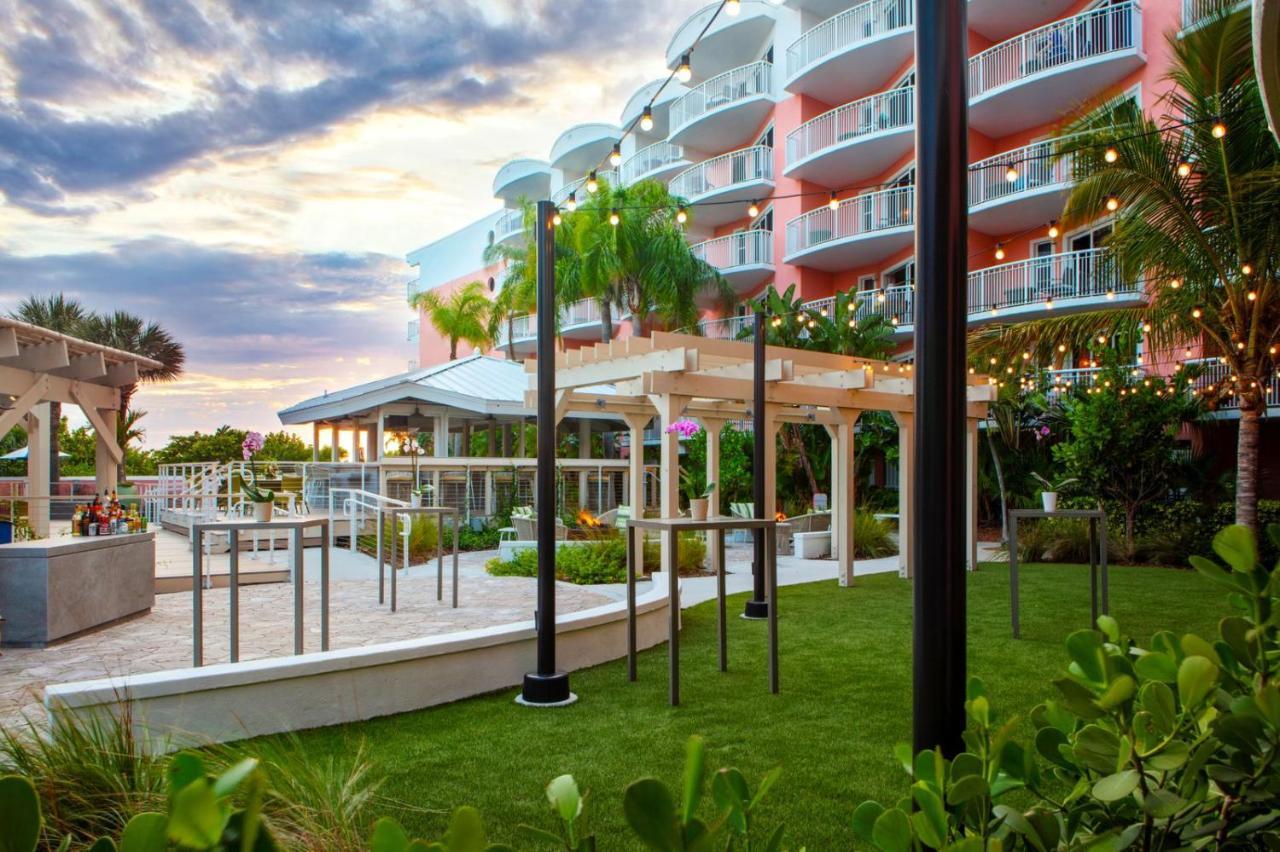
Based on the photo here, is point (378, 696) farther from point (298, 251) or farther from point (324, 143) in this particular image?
point (298, 251)

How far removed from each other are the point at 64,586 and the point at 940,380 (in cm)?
674

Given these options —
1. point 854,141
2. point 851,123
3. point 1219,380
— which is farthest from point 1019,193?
point 1219,380

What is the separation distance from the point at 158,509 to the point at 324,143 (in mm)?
8721

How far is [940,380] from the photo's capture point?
221 centimetres

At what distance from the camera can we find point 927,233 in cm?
225

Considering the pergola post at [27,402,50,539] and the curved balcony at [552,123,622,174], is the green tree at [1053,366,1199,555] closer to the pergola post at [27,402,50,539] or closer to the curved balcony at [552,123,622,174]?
the pergola post at [27,402,50,539]

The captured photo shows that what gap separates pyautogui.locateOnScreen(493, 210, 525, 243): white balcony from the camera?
36.0m

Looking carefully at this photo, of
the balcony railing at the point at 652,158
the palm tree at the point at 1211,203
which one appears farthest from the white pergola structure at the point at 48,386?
the balcony railing at the point at 652,158

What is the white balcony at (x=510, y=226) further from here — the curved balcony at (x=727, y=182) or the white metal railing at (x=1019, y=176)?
the white metal railing at (x=1019, y=176)

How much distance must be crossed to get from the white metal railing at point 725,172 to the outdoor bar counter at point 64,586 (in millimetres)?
21557

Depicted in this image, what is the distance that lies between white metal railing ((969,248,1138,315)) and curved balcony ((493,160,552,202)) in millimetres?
21748

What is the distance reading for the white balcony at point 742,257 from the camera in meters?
25.7

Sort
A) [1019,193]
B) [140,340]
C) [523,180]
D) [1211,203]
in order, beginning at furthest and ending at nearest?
[523,180], [140,340], [1019,193], [1211,203]

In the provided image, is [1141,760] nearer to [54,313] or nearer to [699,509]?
[699,509]
